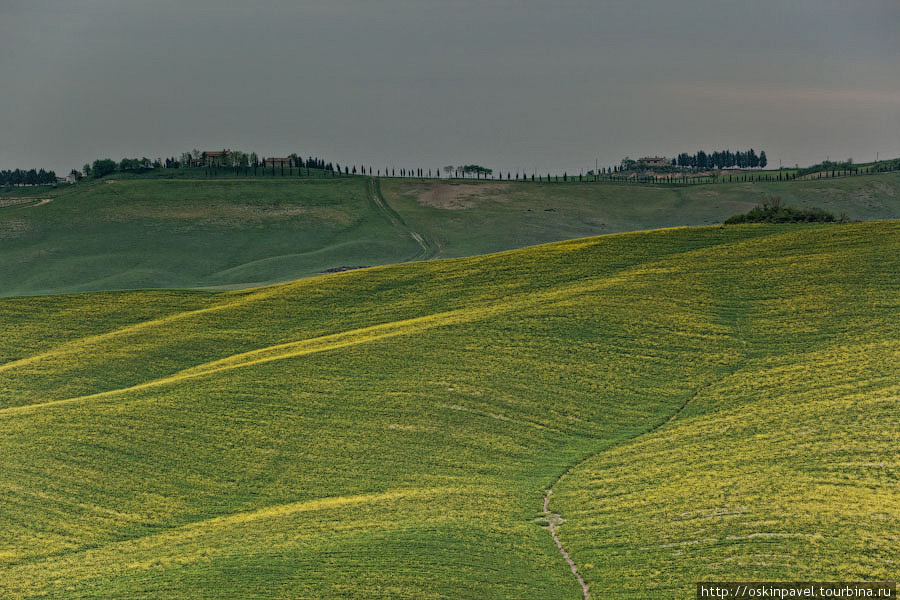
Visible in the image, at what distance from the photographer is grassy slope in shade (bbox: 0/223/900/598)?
29.9m

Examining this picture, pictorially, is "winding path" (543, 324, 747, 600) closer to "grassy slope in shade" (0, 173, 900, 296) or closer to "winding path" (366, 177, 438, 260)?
"grassy slope in shade" (0, 173, 900, 296)

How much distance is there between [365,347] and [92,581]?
2555 centimetres

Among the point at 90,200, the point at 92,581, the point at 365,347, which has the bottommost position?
the point at 92,581

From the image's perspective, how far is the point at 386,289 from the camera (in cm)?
7094

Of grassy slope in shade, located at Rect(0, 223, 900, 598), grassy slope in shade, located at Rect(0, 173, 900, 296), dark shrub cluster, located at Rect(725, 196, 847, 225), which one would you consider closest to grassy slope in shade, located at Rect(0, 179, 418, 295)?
grassy slope in shade, located at Rect(0, 173, 900, 296)

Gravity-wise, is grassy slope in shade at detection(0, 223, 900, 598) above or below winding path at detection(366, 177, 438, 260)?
below

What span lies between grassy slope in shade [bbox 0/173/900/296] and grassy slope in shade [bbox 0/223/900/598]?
45301mm

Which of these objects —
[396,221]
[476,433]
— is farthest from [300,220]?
[476,433]

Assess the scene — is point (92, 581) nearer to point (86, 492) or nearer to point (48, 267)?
point (86, 492)

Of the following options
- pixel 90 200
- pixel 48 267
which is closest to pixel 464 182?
pixel 90 200

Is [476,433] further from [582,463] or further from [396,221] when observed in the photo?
[396,221]

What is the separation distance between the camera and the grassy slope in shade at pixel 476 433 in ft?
98.2

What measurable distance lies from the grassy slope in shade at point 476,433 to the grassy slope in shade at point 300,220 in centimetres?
4530

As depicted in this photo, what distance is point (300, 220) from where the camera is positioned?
5655 inches
